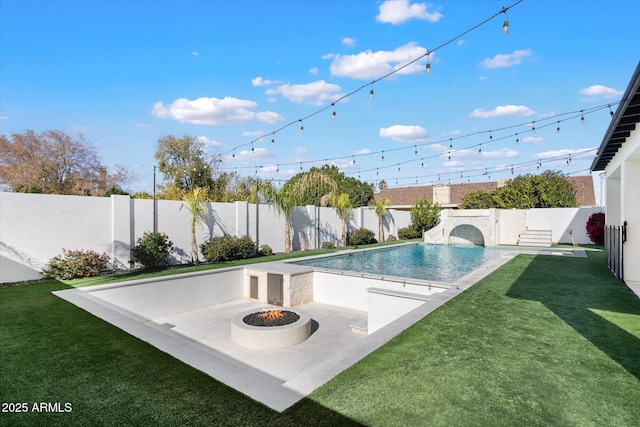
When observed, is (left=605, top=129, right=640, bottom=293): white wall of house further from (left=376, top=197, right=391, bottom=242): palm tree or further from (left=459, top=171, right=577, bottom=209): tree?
(left=459, top=171, right=577, bottom=209): tree

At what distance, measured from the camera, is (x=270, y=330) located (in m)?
6.93

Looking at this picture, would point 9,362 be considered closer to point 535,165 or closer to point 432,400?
point 432,400

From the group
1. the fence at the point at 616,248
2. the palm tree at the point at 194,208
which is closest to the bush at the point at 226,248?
the palm tree at the point at 194,208

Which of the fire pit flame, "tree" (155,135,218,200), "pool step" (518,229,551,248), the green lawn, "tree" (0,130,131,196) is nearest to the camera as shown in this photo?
the green lawn

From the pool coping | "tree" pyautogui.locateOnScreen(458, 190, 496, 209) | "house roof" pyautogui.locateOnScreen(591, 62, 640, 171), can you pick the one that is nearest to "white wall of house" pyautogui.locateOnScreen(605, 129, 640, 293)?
"house roof" pyautogui.locateOnScreen(591, 62, 640, 171)

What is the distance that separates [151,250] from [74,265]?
2185mm

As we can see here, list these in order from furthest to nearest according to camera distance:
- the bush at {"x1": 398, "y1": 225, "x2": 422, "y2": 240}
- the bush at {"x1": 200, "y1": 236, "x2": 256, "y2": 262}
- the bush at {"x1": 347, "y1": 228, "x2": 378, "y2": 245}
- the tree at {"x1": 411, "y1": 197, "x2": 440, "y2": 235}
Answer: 1. the bush at {"x1": 398, "y1": 225, "x2": 422, "y2": 240}
2. the tree at {"x1": 411, "y1": 197, "x2": 440, "y2": 235}
3. the bush at {"x1": 347, "y1": 228, "x2": 378, "y2": 245}
4. the bush at {"x1": 200, "y1": 236, "x2": 256, "y2": 262}

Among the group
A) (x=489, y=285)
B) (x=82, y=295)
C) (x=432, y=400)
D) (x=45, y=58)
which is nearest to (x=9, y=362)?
(x=82, y=295)

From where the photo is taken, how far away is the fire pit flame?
296 inches

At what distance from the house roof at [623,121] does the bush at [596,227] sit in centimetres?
980

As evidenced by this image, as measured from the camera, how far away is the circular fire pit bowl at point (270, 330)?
6930 mm

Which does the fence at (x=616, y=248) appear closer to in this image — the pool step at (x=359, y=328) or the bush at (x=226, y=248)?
the pool step at (x=359, y=328)

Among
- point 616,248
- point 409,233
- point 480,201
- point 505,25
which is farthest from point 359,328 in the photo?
point 480,201

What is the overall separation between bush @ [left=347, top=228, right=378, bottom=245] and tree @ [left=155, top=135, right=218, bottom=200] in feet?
41.1
